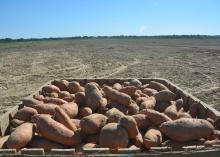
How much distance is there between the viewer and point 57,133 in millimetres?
3771

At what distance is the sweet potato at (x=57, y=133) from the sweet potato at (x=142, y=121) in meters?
0.75

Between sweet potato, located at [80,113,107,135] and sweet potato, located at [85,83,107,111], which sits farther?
sweet potato, located at [85,83,107,111]

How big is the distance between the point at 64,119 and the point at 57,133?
1.28 feet

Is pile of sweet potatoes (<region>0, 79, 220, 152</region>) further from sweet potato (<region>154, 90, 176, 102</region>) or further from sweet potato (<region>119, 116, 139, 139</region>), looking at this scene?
sweet potato (<region>154, 90, 176, 102</region>)

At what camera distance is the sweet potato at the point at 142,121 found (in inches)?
165

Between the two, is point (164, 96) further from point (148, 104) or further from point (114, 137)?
point (114, 137)

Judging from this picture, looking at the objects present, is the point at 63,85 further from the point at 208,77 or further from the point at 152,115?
the point at 208,77

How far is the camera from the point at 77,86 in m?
6.21

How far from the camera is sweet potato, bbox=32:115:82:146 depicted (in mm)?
3750

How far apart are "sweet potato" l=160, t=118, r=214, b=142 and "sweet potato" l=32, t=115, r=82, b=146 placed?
3.23 ft

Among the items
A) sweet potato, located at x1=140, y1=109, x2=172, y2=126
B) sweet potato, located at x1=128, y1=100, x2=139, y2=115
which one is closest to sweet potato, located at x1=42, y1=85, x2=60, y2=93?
sweet potato, located at x1=128, y1=100, x2=139, y2=115

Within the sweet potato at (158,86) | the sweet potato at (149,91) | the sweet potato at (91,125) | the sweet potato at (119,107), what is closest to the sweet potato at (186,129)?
the sweet potato at (91,125)

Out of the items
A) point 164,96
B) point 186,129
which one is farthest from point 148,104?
point 186,129

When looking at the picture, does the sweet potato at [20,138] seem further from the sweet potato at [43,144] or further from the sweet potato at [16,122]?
the sweet potato at [16,122]
